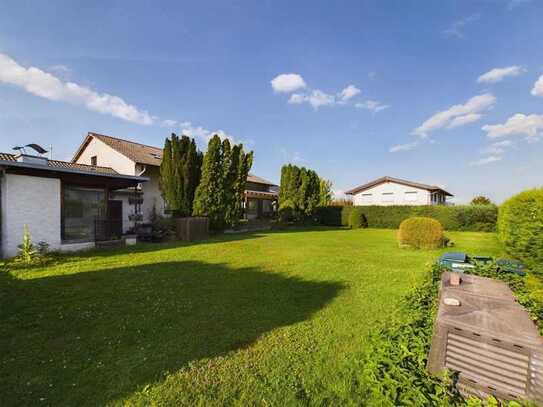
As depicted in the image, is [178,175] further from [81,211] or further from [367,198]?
[367,198]

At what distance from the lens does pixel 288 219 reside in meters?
24.0

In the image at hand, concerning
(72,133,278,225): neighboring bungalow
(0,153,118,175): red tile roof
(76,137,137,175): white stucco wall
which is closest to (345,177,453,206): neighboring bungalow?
(72,133,278,225): neighboring bungalow

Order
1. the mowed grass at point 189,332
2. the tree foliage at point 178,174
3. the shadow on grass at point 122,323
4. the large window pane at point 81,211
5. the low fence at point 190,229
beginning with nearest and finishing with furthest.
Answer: the mowed grass at point 189,332
the shadow on grass at point 122,323
the large window pane at point 81,211
the low fence at point 190,229
the tree foliage at point 178,174

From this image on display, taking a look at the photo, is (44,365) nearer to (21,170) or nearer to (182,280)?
(182,280)

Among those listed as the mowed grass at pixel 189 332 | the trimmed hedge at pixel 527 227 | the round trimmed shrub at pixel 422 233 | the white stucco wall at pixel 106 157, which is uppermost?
the white stucco wall at pixel 106 157

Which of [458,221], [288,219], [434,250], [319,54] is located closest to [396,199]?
[458,221]

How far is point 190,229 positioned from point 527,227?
13.4 metres

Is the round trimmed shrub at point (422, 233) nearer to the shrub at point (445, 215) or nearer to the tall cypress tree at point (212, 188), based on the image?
the tall cypress tree at point (212, 188)

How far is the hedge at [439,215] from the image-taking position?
67.7 ft

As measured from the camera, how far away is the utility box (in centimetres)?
179

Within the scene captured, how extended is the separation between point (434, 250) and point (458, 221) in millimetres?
13191

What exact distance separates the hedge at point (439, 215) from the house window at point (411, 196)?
252 inches

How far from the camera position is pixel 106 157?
18.2m

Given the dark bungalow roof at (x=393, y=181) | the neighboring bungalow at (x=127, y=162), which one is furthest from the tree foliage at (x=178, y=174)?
the dark bungalow roof at (x=393, y=181)
